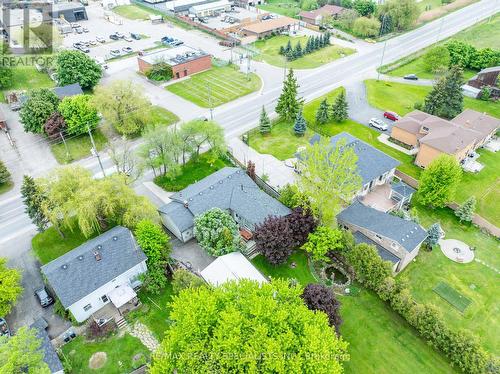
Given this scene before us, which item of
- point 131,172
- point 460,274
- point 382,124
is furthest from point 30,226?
point 382,124

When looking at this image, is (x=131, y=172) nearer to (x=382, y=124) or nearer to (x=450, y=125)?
(x=382, y=124)

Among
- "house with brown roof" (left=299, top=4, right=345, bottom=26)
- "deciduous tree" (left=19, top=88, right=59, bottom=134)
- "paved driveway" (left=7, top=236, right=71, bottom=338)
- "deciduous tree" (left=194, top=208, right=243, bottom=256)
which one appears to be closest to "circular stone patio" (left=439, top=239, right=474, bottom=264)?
"deciduous tree" (left=194, top=208, right=243, bottom=256)

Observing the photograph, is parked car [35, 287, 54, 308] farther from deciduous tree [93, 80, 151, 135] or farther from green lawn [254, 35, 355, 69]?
green lawn [254, 35, 355, 69]

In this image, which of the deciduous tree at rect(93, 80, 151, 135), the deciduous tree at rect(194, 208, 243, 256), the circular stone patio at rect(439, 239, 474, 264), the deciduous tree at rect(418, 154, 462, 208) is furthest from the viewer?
the deciduous tree at rect(93, 80, 151, 135)

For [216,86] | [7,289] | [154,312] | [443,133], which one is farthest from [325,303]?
[216,86]

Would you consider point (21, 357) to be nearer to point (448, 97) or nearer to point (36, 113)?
point (36, 113)

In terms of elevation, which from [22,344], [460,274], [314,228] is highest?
[22,344]
